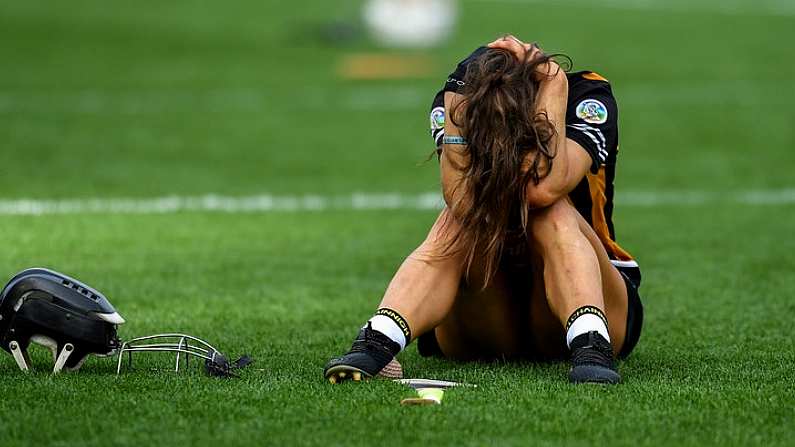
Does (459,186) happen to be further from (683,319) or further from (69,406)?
(683,319)

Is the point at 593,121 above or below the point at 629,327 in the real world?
above

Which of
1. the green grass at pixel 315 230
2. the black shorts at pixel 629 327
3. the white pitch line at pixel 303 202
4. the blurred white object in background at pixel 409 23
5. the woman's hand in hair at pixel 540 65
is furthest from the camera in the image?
the blurred white object in background at pixel 409 23

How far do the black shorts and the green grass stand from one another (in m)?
0.06

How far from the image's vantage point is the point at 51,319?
4.95 meters

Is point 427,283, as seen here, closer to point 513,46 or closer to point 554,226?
point 554,226

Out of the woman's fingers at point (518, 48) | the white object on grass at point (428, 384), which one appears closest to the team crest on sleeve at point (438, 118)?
the woman's fingers at point (518, 48)

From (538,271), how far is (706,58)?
17.7m

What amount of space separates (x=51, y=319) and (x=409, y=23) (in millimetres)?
17977

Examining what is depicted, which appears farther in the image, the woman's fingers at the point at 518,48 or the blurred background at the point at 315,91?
the blurred background at the point at 315,91

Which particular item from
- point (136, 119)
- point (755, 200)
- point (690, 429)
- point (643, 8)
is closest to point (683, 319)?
point (690, 429)

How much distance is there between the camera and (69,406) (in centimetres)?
447

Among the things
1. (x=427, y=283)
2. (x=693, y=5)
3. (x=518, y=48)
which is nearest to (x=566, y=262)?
(x=427, y=283)

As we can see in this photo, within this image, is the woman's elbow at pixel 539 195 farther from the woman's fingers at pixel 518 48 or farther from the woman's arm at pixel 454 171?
the woman's fingers at pixel 518 48

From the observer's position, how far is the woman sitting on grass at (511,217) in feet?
16.0
